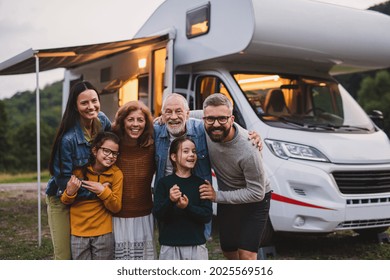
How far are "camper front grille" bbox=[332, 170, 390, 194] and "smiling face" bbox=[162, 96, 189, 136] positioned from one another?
1.61 meters

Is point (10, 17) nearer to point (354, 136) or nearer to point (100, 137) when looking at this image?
point (100, 137)

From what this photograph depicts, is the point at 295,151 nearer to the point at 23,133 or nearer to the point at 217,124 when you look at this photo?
the point at 217,124

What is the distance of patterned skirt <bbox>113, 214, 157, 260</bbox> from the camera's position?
2758 mm

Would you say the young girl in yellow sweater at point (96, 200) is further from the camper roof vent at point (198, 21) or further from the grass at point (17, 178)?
the grass at point (17, 178)

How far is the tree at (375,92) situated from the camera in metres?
10.3

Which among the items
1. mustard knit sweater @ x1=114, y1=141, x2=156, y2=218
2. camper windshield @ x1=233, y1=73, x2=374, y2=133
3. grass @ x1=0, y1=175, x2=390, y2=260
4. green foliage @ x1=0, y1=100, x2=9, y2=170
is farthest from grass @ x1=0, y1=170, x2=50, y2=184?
mustard knit sweater @ x1=114, y1=141, x2=156, y2=218

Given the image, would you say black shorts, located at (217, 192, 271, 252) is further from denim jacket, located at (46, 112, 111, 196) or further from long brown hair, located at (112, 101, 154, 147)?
denim jacket, located at (46, 112, 111, 196)

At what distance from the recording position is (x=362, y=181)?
4.06 metres

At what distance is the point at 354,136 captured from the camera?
4.23 metres

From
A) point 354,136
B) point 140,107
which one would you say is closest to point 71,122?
point 140,107

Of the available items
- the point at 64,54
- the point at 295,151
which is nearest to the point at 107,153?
the point at 295,151

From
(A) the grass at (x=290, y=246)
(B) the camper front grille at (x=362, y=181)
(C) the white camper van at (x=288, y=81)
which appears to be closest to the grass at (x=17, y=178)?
(A) the grass at (x=290, y=246)

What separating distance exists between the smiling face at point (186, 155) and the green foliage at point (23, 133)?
20.1ft

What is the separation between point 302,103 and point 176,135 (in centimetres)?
214
